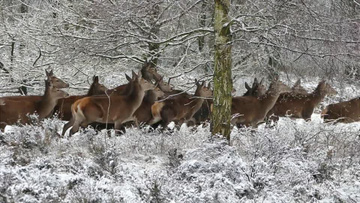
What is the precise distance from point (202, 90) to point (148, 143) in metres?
3.56

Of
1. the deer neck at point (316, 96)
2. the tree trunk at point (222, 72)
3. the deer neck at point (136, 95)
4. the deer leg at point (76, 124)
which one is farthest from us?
the deer neck at point (316, 96)

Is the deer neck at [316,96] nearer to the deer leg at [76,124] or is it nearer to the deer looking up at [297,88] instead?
the deer looking up at [297,88]

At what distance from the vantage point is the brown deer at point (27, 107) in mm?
10703

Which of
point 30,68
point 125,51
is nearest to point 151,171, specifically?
point 125,51

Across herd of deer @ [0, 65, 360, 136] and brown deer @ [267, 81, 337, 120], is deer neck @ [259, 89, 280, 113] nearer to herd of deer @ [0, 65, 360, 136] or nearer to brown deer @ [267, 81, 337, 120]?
herd of deer @ [0, 65, 360, 136]

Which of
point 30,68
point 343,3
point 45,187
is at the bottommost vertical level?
point 45,187

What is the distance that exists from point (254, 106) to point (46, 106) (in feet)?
16.6

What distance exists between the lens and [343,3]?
859 cm

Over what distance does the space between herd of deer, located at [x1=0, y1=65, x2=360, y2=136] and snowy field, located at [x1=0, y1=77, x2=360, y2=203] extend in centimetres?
125

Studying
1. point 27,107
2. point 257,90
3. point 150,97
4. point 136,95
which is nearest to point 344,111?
point 257,90

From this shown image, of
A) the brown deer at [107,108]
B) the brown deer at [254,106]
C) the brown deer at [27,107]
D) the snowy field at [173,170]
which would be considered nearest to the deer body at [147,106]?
the brown deer at [107,108]

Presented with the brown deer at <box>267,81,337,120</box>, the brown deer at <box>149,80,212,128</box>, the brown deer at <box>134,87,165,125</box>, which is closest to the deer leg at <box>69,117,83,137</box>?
the brown deer at <box>134,87,165,125</box>

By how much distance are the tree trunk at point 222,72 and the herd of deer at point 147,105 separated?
2.56 feet

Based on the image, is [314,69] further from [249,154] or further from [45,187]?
[45,187]
